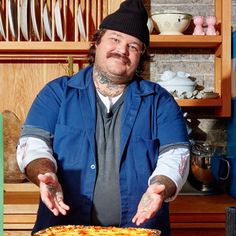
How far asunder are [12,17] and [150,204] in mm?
1658

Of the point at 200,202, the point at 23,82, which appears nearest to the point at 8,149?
the point at 23,82

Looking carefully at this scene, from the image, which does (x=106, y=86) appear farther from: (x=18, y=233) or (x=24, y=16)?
(x=24, y=16)

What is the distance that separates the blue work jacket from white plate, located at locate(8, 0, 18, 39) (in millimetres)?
1116

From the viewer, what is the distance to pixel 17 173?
9.09 feet

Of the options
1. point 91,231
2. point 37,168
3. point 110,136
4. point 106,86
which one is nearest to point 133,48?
point 106,86

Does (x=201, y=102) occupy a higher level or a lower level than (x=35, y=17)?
lower

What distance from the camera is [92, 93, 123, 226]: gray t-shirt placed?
63.9 inches

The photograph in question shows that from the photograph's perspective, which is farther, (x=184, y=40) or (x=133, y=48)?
(x=184, y=40)

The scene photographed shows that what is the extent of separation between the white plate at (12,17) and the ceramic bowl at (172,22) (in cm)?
69

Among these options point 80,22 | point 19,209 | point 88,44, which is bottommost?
point 19,209

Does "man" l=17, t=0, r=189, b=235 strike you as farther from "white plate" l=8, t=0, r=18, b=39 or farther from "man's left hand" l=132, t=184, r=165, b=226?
"white plate" l=8, t=0, r=18, b=39

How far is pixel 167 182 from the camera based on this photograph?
1495 millimetres

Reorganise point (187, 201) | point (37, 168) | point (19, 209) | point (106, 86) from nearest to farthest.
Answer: point (37, 168), point (106, 86), point (19, 209), point (187, 201)

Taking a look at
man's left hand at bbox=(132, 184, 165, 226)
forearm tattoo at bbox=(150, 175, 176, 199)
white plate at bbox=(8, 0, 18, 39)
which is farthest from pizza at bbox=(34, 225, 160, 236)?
white plate at bbox=(8, 0, 18, 39)
